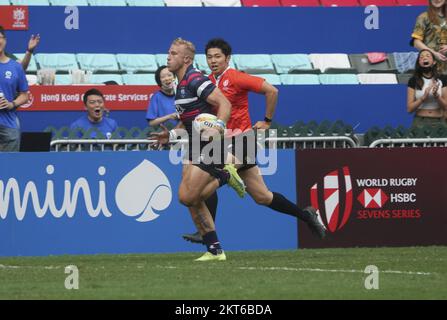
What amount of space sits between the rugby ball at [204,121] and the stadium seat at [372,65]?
7232 mm

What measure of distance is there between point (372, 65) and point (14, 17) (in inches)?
215

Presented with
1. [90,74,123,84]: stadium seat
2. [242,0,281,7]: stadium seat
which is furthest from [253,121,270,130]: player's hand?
[242,0,281,7]: stadium seat

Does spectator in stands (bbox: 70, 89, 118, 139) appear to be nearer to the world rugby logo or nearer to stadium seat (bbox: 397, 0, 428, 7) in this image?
the world rugby logo

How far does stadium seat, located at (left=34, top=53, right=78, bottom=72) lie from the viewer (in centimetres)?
1833

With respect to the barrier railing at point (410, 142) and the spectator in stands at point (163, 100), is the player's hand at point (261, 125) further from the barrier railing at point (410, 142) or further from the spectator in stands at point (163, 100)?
the spectator in stands at point (163, 100)

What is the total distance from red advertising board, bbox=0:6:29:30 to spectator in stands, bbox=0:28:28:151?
3203 millimetres

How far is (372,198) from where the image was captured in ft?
49.9

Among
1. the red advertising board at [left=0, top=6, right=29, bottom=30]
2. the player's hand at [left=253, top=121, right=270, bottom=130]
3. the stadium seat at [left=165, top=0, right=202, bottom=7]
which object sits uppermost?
the stadium seat at [left=165, top=0, right=202, bottom=7]

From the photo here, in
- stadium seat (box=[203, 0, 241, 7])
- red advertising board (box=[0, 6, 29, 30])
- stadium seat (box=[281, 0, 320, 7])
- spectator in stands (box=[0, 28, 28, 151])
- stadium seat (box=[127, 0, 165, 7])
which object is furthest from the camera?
stadium seat (box=[281, 0, 320, 7])

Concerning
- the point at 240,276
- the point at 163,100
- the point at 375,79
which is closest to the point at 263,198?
the point at 240,276

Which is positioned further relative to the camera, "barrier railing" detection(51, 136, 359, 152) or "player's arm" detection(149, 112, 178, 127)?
"player's arm" detection(149, 112, 178, 127)

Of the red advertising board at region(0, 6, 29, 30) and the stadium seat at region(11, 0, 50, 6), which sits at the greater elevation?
the stadium seat at region(11, 0, 50, 6)

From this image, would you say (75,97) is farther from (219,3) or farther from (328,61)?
(328,61)

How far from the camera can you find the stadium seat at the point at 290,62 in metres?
19.1
